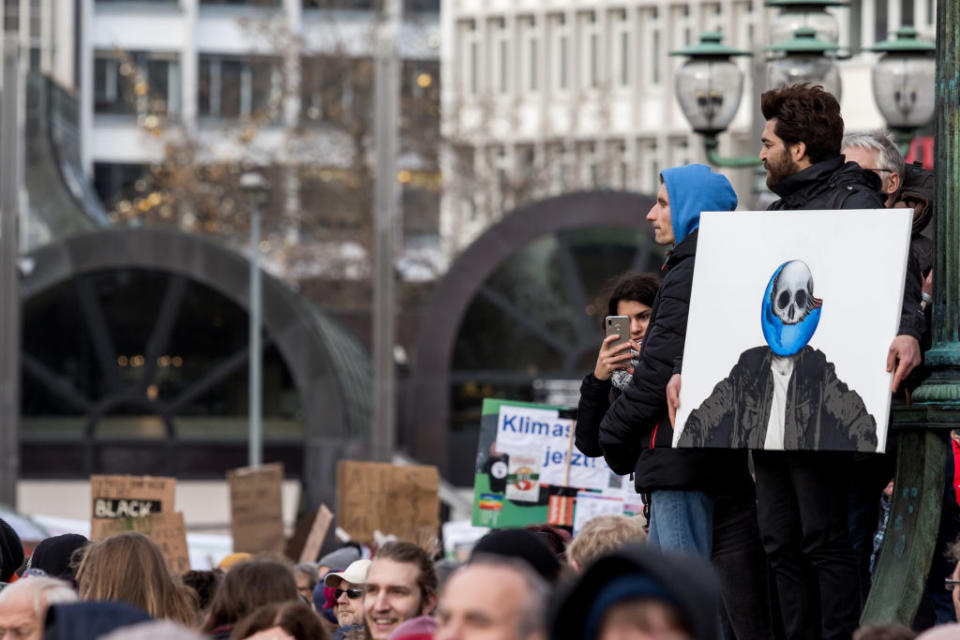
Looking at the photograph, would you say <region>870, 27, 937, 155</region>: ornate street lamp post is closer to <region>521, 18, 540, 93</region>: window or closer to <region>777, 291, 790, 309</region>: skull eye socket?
<region>777, 291, 790, 309</region>: skull eye socket

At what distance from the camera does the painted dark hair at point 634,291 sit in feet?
30.8

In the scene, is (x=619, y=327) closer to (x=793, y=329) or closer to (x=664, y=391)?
(x=664, y=391)

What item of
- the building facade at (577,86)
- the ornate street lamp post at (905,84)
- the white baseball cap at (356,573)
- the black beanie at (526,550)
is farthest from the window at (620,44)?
the black beanie at (526,550)

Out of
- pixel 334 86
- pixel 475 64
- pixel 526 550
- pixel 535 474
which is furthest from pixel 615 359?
pixel 475 64

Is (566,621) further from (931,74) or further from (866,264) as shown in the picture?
(931,74)

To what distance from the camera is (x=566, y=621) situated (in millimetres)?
5109

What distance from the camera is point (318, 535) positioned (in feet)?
53.2

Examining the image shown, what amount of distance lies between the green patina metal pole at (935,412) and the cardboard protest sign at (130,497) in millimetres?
7797

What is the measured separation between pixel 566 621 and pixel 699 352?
332cm

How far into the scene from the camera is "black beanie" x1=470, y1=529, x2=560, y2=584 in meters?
7.02

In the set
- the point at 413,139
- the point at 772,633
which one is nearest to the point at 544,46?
the point at 413,139

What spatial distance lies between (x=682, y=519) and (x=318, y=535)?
7.91 metres

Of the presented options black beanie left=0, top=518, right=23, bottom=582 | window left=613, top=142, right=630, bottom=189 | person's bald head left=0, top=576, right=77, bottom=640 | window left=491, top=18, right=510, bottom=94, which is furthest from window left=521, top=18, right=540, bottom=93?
person's bald head left=0, top=576, right=77, bottom=640

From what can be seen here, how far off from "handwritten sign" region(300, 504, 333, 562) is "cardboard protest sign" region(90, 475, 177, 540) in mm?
1098
